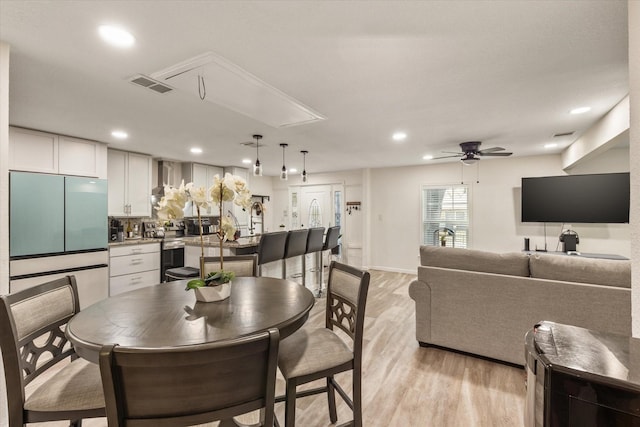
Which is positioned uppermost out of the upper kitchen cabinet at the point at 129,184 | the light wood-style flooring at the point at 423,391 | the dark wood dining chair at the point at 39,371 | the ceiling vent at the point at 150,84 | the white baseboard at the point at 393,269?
the ceiling vent at the point at 150,84

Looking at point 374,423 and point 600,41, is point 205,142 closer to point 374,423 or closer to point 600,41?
point 374,423

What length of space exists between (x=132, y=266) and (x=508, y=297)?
4.89 meters

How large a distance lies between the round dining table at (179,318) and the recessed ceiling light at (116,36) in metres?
1.48

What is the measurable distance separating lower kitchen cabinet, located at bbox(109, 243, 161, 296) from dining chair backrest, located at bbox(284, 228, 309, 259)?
2.45 metres

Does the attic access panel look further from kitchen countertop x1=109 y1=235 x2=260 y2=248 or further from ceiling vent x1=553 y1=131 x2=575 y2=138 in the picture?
ceiling vent x1=553 y1=131 x2=575 y2=138

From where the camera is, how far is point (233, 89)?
2.36m

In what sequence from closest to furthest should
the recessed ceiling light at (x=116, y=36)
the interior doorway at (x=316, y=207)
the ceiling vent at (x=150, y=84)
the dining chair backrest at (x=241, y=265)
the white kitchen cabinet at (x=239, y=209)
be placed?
the recessed ceiling light at (x=116, y=36), the ceiling vent at (x=150, y=84), the dining chair backrest at (x=241, y=265), the white kitchen cabinet at (x=239, y=209), the interior doorway at (x=316, y=207)

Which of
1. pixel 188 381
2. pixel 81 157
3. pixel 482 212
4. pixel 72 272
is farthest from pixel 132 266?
pixel 482 212

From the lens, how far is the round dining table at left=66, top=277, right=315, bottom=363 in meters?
1.12

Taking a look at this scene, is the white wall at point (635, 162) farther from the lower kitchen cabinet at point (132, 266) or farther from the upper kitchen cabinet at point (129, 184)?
the upper kitchen cabinet at point (129, 184)

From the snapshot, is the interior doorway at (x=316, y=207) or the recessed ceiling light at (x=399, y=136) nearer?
the recessed ceiling light at (x=399, y=136)

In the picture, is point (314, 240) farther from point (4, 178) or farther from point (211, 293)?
point (4, 178)

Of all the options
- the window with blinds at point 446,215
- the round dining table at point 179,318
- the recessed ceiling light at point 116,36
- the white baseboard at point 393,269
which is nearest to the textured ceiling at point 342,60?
the recessed ceiling light at point 116,36

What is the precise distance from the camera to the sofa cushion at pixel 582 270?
215 centimetres
